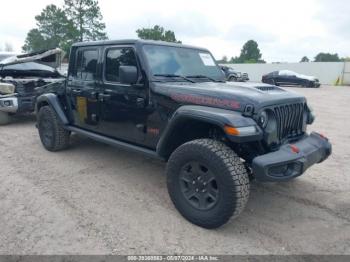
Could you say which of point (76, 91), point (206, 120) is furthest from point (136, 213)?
point (76, 91)

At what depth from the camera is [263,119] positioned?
3.19 meters

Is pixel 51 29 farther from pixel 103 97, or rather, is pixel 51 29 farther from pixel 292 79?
pixel 103 97

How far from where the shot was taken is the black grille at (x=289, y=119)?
340 centimetres

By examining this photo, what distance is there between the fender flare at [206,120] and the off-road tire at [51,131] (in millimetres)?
2527

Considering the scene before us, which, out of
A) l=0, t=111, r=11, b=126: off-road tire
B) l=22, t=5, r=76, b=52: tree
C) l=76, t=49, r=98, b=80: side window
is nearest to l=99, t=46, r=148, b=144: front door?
l=76, t=49, r=98, b=80: side window

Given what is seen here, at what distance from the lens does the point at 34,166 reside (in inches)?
198

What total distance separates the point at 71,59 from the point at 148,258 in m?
3.61

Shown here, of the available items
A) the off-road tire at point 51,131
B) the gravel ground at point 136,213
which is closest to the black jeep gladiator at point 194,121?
the gravel ground at point 136,213

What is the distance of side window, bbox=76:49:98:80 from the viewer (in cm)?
474

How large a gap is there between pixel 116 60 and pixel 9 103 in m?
4.38

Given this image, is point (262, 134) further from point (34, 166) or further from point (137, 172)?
point (34, 166)

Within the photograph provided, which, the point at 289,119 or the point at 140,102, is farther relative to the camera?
the point at 140,102

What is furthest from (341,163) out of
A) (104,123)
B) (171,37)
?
(171,37)

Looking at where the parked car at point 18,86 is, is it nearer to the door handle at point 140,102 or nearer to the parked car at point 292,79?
the door handle at point 140,102
